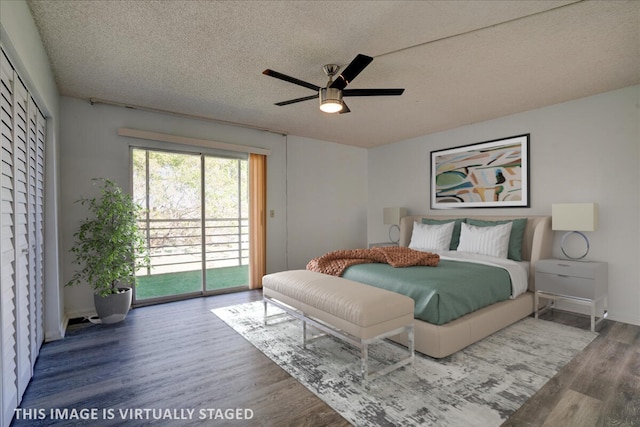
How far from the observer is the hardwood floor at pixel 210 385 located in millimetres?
1778

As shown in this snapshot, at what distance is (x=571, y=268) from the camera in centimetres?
315

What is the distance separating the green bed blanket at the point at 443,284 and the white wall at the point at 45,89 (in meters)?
2.79

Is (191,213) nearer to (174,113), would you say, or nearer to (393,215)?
(174,113)

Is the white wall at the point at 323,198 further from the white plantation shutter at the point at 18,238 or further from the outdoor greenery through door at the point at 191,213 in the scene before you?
the white plantation shutter at the point at 18,238

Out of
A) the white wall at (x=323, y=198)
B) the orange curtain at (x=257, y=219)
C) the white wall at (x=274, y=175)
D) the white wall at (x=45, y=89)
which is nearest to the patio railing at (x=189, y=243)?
the orange curtain at (x=257, y=219)

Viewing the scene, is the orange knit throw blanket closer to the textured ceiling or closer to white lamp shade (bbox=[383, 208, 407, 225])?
white lamp shade (bbox=[383, 208, 407, 225])

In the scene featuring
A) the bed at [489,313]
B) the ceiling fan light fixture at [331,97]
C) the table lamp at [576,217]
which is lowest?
the bed at [489,313]

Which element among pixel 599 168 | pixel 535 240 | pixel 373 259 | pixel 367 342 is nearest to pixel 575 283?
pixel 535 240

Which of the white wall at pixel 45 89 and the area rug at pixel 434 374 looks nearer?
the white wall at pixel 45 89

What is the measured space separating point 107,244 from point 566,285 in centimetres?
482

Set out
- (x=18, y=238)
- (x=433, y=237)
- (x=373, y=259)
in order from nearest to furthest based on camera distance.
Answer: (x=18, y=238) < (x=373, y=259) < (x=433, y=237)

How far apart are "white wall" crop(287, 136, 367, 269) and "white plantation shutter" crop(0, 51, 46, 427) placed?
3.27 metres

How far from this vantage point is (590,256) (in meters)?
3.47

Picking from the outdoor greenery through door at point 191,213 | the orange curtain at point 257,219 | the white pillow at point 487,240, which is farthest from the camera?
the orange curtain at point 257,219
